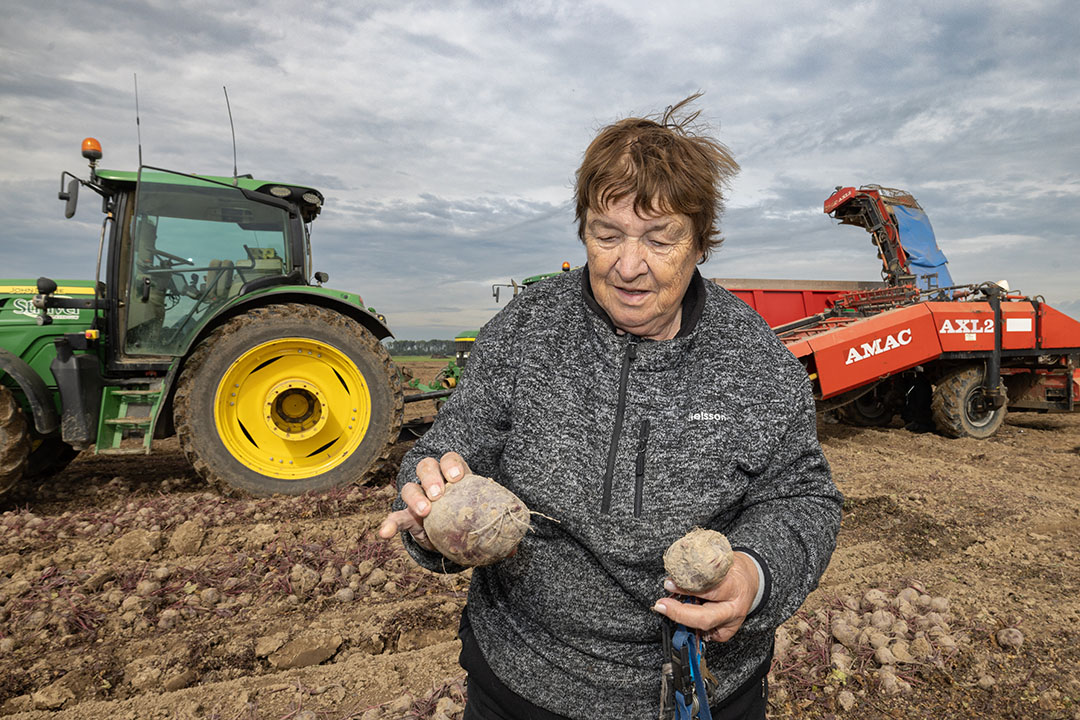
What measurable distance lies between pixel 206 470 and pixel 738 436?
4.14 metres

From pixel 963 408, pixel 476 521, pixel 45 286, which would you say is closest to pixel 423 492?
pixel 476 521

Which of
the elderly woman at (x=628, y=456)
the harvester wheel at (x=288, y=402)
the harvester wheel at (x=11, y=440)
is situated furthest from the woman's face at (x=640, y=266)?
the harvester wheel at (x=11, y=440)

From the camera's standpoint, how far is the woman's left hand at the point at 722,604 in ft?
3.67

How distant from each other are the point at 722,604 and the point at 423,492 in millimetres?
611

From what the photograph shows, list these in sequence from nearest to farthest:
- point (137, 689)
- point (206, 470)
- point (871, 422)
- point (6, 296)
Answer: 1. point (137, 689)
2. point (206, 470)
3. point (6, 296)
4. point (871, 422)

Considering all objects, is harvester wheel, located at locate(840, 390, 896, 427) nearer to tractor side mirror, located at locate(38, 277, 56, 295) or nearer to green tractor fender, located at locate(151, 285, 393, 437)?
green tractor fender, located at locate(151, 285, 393, 437)

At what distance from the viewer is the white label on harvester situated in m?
6.80

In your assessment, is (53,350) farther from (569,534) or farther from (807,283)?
(807,283)

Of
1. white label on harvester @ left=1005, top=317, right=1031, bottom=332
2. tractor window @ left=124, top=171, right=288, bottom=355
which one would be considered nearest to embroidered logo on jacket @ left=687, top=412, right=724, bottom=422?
tractor window @ left=124, top=171, right=288, bottom=355

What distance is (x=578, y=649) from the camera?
1306mm

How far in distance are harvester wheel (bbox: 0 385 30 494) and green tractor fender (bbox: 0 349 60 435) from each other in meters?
0.08

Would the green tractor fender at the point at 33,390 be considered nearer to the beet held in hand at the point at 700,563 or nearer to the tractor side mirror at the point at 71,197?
the tractor side mirror at the point at 71,197

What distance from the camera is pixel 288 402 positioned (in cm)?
471

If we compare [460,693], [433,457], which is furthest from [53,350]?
[433,457]
